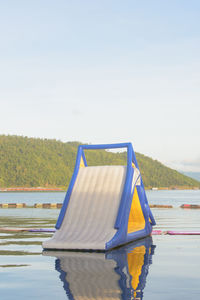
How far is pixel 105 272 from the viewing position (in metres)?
12.0

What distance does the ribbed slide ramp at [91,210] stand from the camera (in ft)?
54.8

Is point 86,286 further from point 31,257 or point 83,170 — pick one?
point 83,170

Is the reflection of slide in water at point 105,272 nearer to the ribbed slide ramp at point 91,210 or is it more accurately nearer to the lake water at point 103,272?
the lake water at point 103,272

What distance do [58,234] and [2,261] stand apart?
11.8ft

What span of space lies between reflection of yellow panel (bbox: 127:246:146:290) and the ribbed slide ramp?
1038mm

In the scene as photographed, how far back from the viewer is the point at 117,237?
1705cm

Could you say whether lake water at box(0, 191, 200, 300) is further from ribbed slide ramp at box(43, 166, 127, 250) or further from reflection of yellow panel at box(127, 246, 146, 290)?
ribbed slide ramp at box(43, 166, 127, 250)

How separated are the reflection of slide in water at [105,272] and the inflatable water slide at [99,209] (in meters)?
0.59

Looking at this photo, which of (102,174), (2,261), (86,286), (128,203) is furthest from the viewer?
(102,174)

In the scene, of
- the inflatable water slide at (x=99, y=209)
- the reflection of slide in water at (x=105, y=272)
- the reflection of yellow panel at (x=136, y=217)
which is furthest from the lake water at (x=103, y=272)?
the reflection of yellow panel at (x=136, y=217)

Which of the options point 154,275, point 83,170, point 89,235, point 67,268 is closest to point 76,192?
point 83,170

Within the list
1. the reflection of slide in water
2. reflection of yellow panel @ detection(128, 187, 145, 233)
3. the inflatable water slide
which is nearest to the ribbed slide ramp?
the inflatable water slide

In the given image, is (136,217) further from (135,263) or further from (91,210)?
(135,263)

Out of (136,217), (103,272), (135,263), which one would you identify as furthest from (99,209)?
(103,272)
